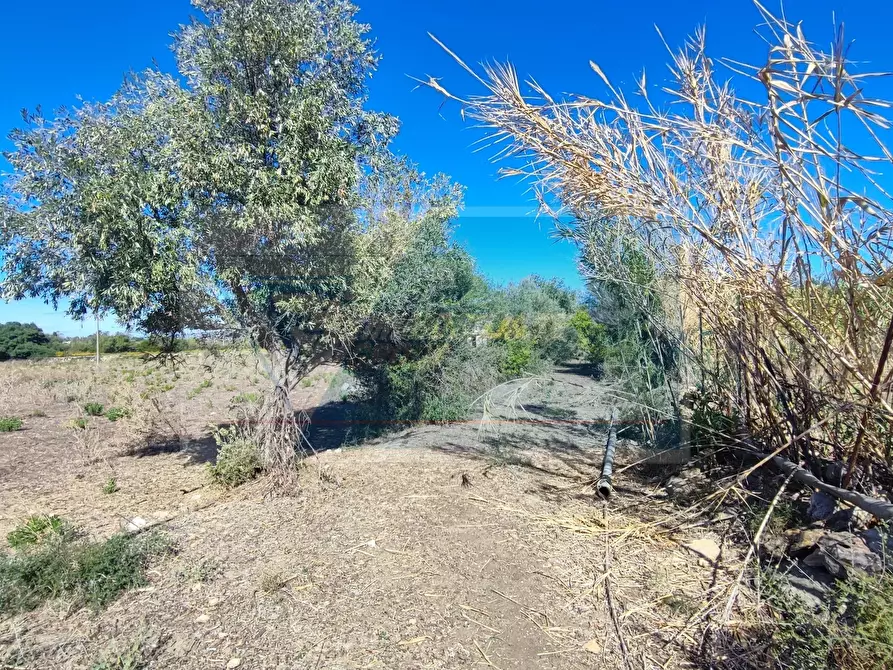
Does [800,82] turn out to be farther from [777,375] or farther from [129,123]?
[129,123]

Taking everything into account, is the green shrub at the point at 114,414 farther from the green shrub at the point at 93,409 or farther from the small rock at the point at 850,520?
the small rock at the point at 850,520

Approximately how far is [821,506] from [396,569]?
11.3 feet

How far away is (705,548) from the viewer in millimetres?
4117

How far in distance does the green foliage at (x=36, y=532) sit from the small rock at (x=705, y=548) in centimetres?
521

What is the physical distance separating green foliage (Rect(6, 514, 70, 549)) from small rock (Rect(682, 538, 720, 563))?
521 cm

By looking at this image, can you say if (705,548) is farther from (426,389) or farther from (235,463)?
(426,389)

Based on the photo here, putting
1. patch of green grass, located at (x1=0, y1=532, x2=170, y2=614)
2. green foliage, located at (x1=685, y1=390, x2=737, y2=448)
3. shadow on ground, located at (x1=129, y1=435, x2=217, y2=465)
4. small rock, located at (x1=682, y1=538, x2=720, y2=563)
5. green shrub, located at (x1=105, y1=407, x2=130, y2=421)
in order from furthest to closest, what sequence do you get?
1. green shrub, located at (x1=105, y1=407, x2=130, y2=421)
2. shadow on ground, located at (x1=129, y1=435, x2=217, y2=465)
3. green foliage, located at (x1=685, y1=390, x2=737, y2=448)
4. small rock, located at (x1=682, y1=538, x2=720, y2=563)
5. patch of green grass, located at (x1=0, y1=532, x2=170, y2=614)

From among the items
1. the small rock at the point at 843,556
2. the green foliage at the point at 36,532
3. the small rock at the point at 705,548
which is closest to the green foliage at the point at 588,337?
the small rock at the point at 705,548

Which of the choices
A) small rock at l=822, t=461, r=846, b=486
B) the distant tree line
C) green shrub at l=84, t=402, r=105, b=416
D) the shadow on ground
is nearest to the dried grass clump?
small rock at l=822, t=461, r=846, b=486

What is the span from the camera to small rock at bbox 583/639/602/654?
113 inches

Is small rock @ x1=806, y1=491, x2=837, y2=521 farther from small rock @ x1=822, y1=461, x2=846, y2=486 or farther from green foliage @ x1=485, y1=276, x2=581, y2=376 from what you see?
green foliage @ x1=485, y1=276, x2=581, y2=376

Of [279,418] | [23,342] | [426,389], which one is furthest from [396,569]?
[23,342]

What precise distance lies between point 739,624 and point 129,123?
7.16 meters

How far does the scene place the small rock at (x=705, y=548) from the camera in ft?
13.1
